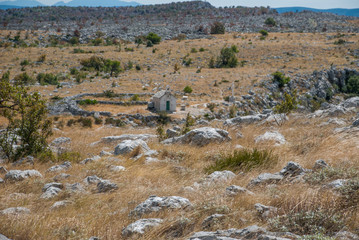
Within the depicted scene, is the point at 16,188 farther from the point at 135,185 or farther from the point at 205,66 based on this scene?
the point at 205,66

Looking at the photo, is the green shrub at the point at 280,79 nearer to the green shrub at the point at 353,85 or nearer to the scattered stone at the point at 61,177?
the green shrub at the point at 353,85

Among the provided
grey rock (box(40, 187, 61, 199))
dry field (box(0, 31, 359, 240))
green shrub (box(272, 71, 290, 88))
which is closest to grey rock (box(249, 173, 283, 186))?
dry field (box(0, 31, 359, 240))

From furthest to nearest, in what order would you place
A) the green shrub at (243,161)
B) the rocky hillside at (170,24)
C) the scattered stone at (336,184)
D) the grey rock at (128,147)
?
1. the rocky hillside at (170,24)
2. the grey rock at (128,147)
3. the green shrub at (243,161)
4. the scattered stone at (336,184)

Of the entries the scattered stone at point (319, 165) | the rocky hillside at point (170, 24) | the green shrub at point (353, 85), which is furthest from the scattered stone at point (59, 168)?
the rocky hillside at point (170, 24)

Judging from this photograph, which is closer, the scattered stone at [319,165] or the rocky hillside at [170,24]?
the scattered stone at [319,165]

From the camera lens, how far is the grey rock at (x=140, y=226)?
3199 millimetres

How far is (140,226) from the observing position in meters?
3.27

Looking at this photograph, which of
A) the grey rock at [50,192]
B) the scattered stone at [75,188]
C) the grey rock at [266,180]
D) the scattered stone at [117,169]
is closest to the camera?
the grey rock at [266,180]

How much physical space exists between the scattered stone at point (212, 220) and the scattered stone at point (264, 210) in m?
0.45

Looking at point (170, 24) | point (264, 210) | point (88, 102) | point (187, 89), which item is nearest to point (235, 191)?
point (264, 210)

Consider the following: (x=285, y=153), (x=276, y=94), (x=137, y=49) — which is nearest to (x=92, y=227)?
(x=285, y=153)

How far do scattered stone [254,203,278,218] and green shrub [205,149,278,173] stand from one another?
192cm

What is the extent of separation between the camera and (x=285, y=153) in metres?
6.20

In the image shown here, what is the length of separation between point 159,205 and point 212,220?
79 centimetres
